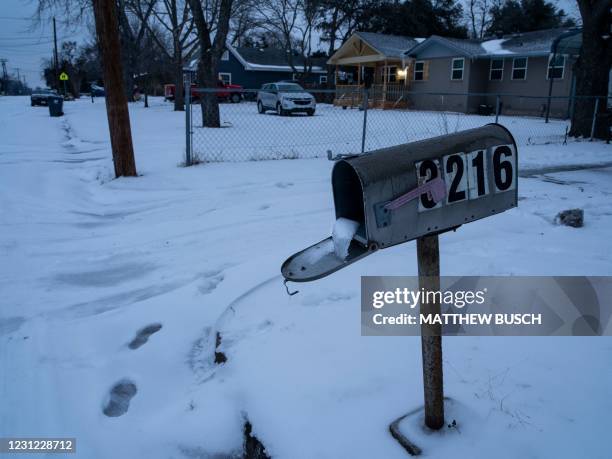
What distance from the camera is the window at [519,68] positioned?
79.5ft

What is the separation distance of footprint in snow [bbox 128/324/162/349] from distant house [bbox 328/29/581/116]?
19.9m

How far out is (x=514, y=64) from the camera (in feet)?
80.9

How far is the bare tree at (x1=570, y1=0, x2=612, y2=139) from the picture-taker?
41.8 feet

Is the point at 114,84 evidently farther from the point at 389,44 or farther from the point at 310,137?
the point at 389,44

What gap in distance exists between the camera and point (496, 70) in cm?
2578

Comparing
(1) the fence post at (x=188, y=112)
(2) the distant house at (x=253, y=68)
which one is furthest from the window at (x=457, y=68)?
(1) the fence post at (x=188, y=112)

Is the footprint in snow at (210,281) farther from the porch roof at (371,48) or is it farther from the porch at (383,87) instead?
the porch roof at (371,48)

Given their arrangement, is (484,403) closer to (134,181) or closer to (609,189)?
(609,189)

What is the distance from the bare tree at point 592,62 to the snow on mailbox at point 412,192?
43.0 feet

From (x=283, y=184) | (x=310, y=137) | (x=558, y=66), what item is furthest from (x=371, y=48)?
(x=283, y=184)

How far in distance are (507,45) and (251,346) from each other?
90.5 feet

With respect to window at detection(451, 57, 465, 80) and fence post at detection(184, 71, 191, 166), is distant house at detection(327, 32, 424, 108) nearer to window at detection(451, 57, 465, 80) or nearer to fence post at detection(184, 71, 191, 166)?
window at detection(451, 57, 465, 80)

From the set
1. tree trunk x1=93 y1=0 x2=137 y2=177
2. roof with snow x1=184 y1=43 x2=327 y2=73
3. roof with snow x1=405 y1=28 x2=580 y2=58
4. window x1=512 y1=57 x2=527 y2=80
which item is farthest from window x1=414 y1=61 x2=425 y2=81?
tree trunk x1=93 y1=0 x2=137 y2=177

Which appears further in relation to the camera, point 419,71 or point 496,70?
point 419,71
